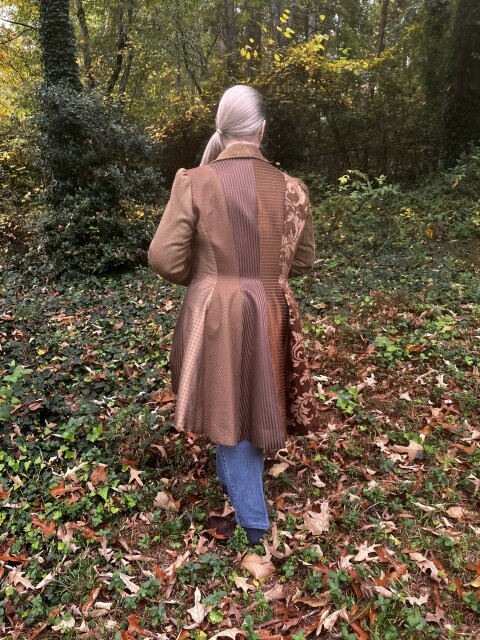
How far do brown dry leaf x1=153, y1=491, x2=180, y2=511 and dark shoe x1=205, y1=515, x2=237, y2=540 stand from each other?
0.23 m

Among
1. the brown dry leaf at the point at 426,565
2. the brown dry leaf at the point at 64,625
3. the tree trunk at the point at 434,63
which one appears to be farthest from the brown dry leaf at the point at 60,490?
the tree trunk at the point at 434,63

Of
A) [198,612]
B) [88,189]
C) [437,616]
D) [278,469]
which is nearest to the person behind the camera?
[437,616]

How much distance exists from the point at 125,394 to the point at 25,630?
1.88 meters

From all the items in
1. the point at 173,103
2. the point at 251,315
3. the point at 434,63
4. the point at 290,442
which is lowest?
the point at 290,442

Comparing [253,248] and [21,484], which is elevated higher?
[253,248]

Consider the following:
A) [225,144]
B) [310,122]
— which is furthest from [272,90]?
[225,144]

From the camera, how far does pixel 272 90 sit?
11.0 metres

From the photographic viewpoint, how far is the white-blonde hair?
6.62 feet

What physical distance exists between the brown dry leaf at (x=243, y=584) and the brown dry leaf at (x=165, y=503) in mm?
620

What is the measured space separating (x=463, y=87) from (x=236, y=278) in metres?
9.62

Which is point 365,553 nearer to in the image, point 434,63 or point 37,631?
point 37,631

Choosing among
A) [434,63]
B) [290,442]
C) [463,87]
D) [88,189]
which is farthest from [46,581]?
[434,63]

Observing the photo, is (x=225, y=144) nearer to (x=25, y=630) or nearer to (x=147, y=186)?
(x=25, y=630)

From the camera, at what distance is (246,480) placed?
2.40 meters
